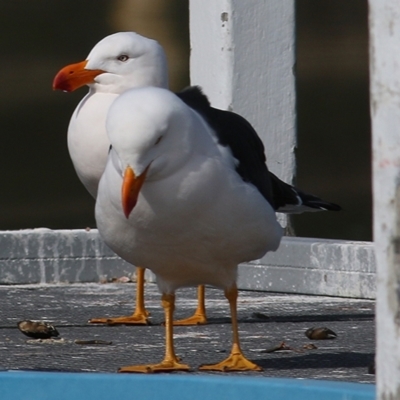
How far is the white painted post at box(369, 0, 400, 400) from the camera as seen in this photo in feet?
8.14

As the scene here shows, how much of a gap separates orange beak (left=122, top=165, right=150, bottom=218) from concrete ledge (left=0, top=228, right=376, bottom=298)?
2.44m

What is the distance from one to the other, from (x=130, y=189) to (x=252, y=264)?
2.67 meters

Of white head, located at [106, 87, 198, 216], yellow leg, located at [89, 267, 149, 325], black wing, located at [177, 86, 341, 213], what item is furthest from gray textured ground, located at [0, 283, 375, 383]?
white head, located at [106, 87, 198, 216]

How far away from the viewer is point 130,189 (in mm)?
4023

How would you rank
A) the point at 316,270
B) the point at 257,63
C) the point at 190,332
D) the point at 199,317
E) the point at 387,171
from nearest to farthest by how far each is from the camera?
the point at 387,171 → the point at 190,332 → the point at 199,317 → the point at 316,270 → the point at 257,63

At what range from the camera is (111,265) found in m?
6.98

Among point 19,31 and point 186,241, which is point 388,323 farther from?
point 19,31

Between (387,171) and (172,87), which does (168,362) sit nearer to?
(387,171)

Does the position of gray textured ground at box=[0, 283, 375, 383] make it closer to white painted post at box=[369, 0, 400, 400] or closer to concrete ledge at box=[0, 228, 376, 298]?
concrete ledge at box=[0, 228, 376, 298]

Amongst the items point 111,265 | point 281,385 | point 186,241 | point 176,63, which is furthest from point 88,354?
point 176,63

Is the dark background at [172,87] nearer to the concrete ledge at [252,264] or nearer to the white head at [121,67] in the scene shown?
the concrete ledge at [252,264]

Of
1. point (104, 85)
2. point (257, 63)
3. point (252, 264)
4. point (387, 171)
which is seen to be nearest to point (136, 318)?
point (104, 85)

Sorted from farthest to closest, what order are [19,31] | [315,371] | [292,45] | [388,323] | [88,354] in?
1. [19,31]
2. [292,45]
3. [88,354]
4. [315,371]
5. [388,323]

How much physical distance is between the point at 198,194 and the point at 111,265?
275cm
